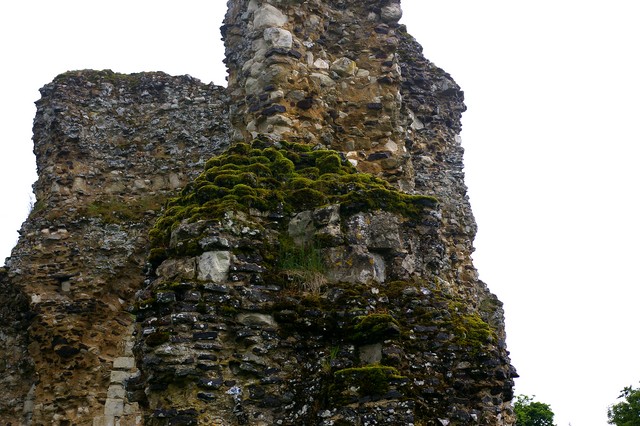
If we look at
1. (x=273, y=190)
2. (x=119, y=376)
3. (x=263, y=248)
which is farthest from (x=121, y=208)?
(x=263, y=248)

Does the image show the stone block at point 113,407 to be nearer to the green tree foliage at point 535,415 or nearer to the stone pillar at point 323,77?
the stone pillar at point 323,77

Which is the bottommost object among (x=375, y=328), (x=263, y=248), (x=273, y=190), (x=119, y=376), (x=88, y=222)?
(x=375, y=328)

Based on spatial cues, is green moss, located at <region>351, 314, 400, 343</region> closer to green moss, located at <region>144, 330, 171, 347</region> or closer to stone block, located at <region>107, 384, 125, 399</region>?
green moss, located at <region>144, 330, 171, 347</region>

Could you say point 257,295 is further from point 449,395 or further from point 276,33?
point 276,33

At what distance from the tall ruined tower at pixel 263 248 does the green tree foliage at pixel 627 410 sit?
53.2 ft

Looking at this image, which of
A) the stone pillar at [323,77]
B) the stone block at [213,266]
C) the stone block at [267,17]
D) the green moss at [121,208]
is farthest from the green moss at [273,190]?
the green moss at [121,208]

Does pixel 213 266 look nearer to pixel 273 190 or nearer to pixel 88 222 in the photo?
pixel 273 190

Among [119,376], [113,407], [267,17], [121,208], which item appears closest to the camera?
[267,17]

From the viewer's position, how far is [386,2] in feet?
35.3

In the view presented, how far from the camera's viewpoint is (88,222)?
14.0 meters

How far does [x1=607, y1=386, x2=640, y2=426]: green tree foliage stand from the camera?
1105 inches

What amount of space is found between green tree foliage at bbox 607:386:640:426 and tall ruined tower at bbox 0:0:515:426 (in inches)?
639

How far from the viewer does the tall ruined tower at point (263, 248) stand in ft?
22.2

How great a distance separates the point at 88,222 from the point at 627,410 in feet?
66.8
